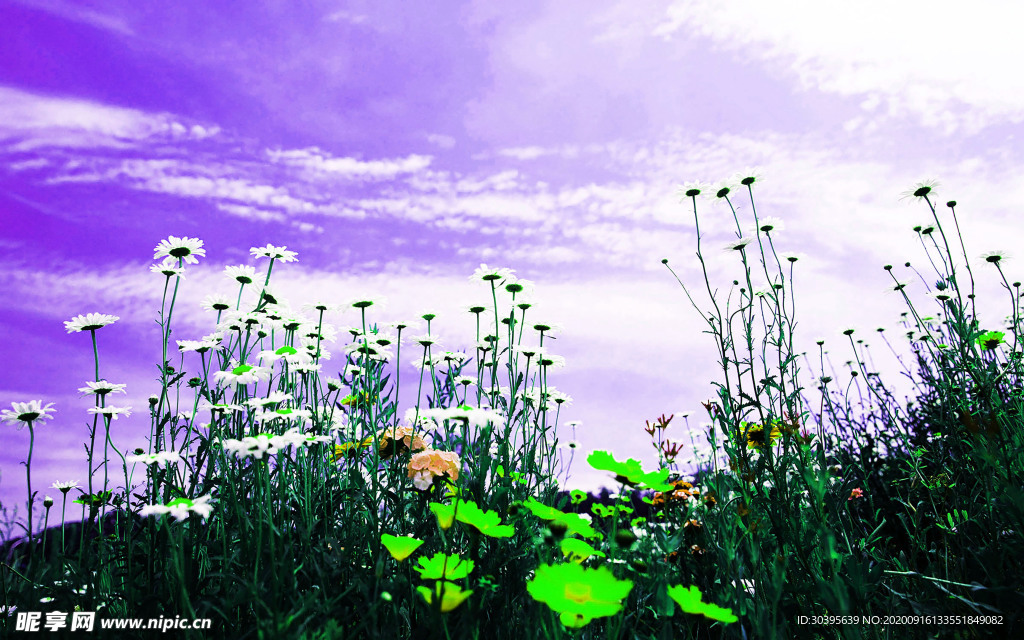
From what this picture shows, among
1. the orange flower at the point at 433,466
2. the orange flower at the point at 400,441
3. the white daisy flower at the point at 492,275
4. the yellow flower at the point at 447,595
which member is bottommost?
the yellow flower at the point at 447,595

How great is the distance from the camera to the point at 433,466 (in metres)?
2.05

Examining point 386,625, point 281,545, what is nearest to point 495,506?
point 386,625

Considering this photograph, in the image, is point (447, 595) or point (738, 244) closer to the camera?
point (447, 595)

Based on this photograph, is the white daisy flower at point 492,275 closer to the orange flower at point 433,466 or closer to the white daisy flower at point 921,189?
the orange flower at point 433,466

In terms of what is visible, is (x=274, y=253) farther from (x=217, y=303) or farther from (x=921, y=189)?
(x=921, y=189)

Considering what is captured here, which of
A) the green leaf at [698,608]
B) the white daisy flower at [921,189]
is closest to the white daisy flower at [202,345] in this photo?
the green leaf at [698,608]

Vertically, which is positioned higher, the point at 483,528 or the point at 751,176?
the point at 751,176

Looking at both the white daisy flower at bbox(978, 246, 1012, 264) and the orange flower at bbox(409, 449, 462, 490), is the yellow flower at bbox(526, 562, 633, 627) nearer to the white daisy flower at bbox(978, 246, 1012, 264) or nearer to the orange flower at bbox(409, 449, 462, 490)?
the orange flower at bbox(409, 449, 462, 490)

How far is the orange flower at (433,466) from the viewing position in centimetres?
202

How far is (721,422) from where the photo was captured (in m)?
2.30

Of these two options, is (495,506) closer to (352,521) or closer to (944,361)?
(352,521)

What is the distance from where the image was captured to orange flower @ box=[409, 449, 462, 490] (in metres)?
2.02

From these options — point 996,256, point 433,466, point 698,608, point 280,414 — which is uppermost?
point 996,256

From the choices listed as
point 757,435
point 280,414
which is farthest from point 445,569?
point 757,435
